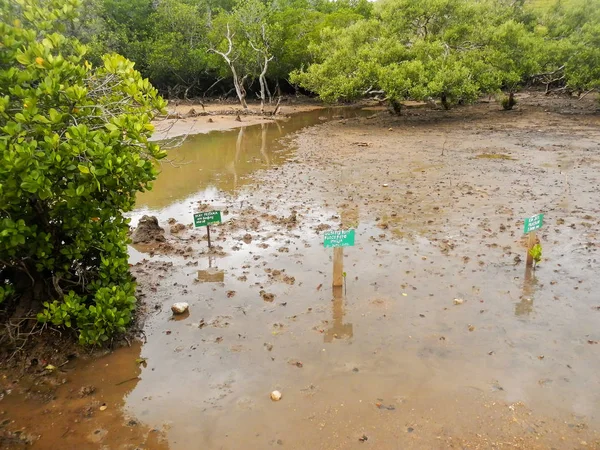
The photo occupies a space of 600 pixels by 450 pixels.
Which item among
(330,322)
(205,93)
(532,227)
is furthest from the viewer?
(205,93)

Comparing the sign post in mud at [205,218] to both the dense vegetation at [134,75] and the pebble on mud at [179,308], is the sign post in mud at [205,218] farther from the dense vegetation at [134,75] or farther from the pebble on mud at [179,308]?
the pebble on mud at [179,308]

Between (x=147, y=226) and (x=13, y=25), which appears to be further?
(x=147, y=226)

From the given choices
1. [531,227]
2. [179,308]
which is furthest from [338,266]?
[531,227]

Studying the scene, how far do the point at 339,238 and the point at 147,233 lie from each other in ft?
13.3

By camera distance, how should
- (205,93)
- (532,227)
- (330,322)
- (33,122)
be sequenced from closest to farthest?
(33,122) < (330,322) < (532,227) < (205,93)

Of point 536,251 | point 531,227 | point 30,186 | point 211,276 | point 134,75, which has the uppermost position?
point 134,75

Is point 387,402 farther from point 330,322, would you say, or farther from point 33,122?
point 33,122

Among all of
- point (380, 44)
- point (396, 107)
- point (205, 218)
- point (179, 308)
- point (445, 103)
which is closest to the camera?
point (179, 308)

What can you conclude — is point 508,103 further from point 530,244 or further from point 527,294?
point 527,294

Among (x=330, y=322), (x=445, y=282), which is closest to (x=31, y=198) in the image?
(x=330, y=322)

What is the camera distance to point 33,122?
13.0 ft

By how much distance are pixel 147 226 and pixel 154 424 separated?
15.7ft

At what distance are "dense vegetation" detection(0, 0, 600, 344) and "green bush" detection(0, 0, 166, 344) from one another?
2 centimetres

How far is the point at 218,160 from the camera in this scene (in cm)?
1509
